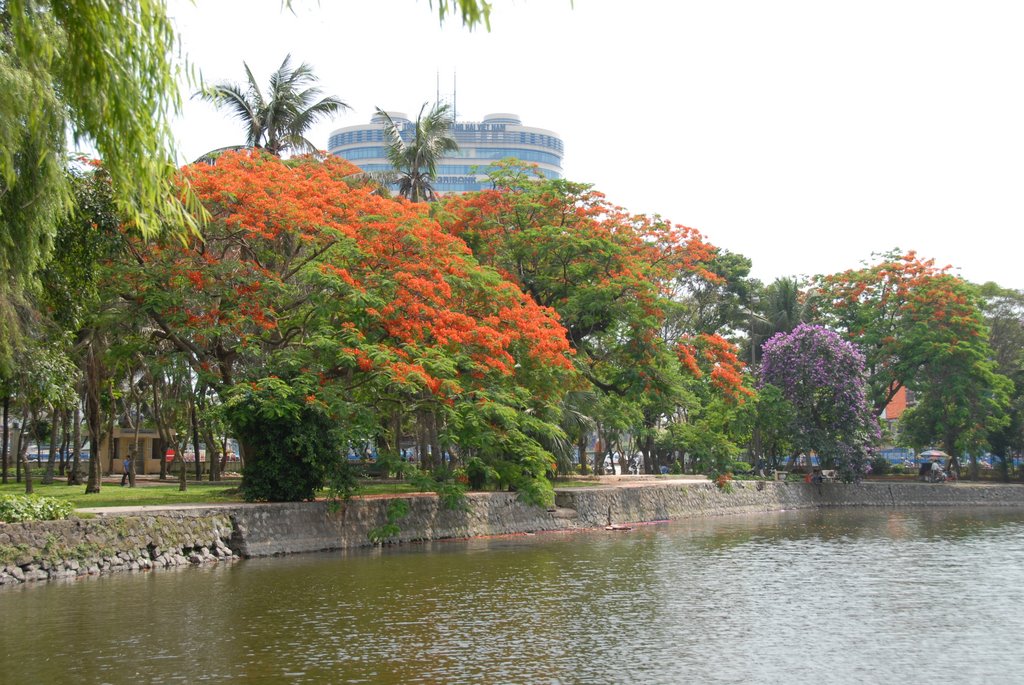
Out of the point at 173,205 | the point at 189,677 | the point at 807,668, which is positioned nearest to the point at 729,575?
the point at 807,668

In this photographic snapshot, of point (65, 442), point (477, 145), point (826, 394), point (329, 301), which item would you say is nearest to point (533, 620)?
point (329, 301)

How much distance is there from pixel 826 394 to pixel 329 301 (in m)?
27.1

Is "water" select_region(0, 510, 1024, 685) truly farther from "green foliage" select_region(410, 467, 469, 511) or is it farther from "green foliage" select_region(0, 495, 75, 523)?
"green foliage" select_region(410, 467, 469, 511)

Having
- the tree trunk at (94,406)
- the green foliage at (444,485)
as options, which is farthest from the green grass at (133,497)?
the green foliage at (444,485)

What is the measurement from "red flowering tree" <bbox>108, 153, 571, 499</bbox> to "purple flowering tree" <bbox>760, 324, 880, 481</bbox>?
20.4m

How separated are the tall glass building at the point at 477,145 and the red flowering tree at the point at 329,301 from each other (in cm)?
10508

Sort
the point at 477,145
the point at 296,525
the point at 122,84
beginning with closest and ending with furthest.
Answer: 1. the point at 122,84
2. the point at 296,525
3. the point at 477,145

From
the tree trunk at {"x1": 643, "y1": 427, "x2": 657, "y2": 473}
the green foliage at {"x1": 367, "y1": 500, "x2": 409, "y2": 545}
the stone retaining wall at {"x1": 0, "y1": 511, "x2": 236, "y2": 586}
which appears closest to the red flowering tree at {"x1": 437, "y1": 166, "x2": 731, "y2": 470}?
the green foliage at {"x1": 367, "y1": 500, "x2": 409, "y2": 545}

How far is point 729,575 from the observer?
1969 centimetres

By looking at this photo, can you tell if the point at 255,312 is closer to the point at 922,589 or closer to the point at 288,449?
the point at 288,449

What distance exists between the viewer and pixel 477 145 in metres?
136

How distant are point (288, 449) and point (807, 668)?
559 inches

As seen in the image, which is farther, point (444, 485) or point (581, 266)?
point (581, 266)

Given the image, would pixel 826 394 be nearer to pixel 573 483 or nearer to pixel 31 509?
pixel 573 483
